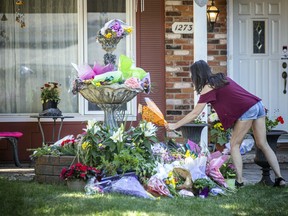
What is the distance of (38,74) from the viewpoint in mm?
11461

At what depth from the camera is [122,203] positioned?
6781 millimetres

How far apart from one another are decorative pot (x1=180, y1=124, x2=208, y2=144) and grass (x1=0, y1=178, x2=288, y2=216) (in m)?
2.00

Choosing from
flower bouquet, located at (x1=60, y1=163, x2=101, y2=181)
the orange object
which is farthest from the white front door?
flower bouquet, located at (x1=60, y1=163, x2=101, y2=181)

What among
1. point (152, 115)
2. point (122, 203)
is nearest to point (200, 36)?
point (152, 115)

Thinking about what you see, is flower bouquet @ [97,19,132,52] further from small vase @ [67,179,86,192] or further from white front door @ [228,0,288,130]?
white front door @ [228,0,288,130]

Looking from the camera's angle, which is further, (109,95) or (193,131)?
(193,131)

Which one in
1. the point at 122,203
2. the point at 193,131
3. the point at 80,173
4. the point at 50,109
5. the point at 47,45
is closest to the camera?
the point at 122,203

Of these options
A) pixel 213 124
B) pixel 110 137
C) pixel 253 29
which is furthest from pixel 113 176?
pixel 253 29

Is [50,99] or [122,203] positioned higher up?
[50,99]

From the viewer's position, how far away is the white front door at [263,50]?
11.8m

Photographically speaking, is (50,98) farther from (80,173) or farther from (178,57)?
(80,173)

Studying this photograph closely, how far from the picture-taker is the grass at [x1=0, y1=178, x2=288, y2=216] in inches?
255

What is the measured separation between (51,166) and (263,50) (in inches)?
194

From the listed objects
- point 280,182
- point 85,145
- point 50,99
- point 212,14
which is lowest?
point 280,182
